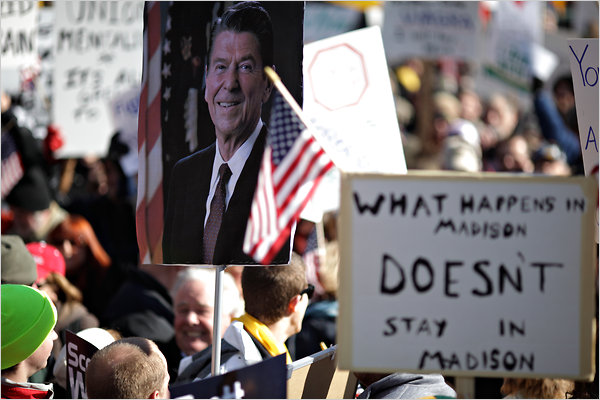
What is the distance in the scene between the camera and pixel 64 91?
8781mm

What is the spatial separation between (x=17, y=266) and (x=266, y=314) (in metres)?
1.33

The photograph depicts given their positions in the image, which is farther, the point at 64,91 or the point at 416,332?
the point at 64,91

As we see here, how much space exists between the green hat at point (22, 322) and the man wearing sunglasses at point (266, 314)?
2.28 ft

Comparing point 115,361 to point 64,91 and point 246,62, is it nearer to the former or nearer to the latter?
point 246,62

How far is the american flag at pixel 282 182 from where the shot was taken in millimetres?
3000

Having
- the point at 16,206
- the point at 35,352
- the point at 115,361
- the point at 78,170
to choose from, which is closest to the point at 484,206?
the point at 115,361

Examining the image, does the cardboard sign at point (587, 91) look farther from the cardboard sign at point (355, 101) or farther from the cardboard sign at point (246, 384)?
the cardboard sign at point (246, 384)

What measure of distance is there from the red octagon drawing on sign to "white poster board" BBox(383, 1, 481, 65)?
7.16m

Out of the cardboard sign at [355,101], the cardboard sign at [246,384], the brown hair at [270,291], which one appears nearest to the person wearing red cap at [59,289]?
the brown hair at [270,291]

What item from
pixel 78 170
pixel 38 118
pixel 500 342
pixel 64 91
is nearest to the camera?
pixel 500 342

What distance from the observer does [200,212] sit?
3.48 meters

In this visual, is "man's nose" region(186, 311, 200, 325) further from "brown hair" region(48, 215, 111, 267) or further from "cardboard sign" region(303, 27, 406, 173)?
"brown hair" region(48, 215, 111, 267)

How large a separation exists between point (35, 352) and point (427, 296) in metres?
1.86

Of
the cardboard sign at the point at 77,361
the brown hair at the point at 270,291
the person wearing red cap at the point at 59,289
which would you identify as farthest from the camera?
the person wearing red cap at the point at 59,289
